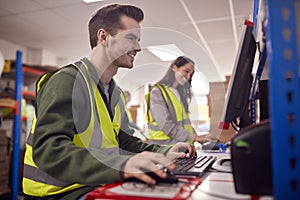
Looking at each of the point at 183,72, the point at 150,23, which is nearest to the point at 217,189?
the point at 183,72

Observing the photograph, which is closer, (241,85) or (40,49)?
(241,85)

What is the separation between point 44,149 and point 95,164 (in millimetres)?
124

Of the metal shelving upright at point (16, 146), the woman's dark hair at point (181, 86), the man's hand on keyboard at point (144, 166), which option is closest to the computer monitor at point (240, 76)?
the man's hand on keyboard at point (144, 166)

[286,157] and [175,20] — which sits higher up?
[175,20]

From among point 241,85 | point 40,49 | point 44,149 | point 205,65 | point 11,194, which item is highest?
point 40,49

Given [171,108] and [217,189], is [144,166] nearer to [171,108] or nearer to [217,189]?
[217,189]

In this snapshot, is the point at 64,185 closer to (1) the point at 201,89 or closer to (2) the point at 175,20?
(1) the point at 201,89

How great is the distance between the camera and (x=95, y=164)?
21.3 inches

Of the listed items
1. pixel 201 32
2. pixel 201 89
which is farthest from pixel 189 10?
pixel 201 89

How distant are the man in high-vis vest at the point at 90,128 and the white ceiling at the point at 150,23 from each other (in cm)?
79

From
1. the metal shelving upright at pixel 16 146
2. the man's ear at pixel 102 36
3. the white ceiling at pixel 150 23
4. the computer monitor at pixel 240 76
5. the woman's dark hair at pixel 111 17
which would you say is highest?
the white ceiling at pixel 150 23

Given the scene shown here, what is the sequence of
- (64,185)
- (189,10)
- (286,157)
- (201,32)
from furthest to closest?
A: (201,32)
(189,10)
(64,185)
(286,157)

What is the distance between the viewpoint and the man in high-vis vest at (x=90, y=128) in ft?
1.78

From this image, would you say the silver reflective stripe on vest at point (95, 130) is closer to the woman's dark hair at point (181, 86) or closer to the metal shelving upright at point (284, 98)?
the metal shelving upright at point (284, 98)
